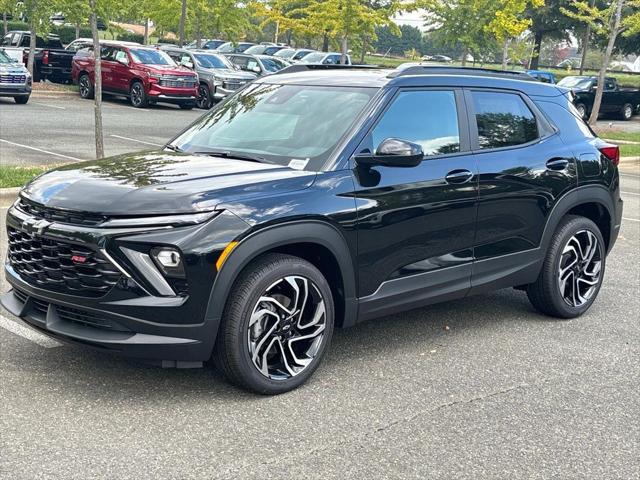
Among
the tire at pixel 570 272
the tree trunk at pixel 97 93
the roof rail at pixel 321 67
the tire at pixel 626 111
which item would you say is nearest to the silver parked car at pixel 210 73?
the tree trunk at pixel 97 93

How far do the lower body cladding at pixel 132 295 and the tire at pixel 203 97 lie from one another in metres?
23.6

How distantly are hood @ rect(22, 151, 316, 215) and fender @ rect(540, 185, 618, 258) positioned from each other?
215 cm

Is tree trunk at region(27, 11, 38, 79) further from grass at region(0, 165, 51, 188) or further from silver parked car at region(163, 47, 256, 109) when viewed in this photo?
grass at region(0, 165, 51, 188)

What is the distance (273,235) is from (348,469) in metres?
1.27

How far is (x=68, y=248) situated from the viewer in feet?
14.3

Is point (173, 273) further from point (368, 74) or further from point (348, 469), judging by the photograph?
point (368, 74)

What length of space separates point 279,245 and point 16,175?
717 centimetres

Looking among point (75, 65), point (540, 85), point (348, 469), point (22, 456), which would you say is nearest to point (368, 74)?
point (540, 85)

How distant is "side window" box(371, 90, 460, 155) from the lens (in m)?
5.31

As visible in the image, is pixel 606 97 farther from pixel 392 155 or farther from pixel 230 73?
pixel 392 155

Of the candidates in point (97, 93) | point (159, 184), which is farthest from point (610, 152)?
point (97, 93)

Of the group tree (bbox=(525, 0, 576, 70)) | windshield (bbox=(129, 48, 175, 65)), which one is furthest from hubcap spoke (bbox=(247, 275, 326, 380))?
tree (bbox=(525, 0, 576, 70))

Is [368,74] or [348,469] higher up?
[368,74]

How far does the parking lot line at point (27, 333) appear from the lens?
5336 mm
